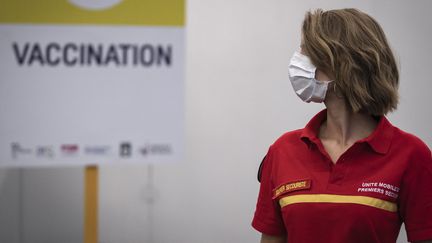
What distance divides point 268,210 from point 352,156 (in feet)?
0.91

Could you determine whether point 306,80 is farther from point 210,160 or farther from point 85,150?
point 210,160

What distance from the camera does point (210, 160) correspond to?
8.00 ft

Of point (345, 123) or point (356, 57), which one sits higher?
point (356, 57)

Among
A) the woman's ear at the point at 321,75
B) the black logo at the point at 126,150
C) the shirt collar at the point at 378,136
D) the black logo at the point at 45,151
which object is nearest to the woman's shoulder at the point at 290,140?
the shirt collar at the point at 378,136

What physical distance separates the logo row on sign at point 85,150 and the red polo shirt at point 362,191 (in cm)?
32

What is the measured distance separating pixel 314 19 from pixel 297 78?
151 mm

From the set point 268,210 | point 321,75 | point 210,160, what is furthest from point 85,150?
point 210,160

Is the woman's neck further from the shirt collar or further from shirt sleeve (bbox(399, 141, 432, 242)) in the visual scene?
shirt sleeve (bbox(399, 141, 432, 242))

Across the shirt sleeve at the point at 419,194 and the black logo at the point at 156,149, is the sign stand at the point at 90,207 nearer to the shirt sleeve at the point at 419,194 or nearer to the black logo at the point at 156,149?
the black logo at the point at 156,149

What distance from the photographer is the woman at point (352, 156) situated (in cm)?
123

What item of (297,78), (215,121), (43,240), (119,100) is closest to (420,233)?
(297,78)

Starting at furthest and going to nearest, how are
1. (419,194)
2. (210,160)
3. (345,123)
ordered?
(210,160)
(345,123)
(419,194)

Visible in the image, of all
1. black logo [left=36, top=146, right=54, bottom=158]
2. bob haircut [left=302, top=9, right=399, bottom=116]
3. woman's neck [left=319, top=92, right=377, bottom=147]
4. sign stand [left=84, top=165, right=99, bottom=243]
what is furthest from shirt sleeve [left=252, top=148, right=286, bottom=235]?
black logo [left=36, top=146, right=54, bottom=158]

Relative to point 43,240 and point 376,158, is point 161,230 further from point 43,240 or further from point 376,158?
point 376,158
